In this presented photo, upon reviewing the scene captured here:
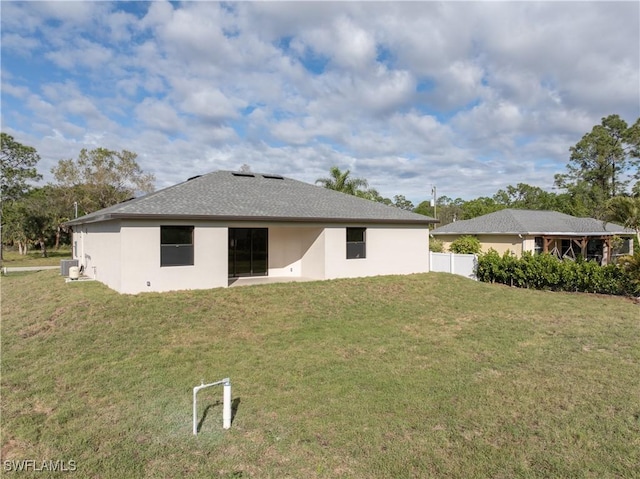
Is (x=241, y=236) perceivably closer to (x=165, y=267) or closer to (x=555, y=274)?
(x=165, y=267)

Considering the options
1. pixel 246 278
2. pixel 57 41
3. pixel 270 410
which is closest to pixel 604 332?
pixel 270 410

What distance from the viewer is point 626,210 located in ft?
48.6

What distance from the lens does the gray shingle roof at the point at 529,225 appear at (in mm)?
20875

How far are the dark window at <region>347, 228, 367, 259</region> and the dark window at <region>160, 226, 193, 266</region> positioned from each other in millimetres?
6528

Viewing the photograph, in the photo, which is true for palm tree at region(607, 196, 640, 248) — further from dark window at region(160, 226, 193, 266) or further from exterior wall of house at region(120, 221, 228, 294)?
dark window at region(160, 226, 193, 266)

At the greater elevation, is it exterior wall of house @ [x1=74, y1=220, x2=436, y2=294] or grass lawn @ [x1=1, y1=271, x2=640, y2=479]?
exterior wall of house @ [x1=74, y1=220, x2=436, y2=294]

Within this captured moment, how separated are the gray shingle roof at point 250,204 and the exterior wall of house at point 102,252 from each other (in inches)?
21.6

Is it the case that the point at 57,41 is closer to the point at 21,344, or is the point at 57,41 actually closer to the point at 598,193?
the point at 21,344

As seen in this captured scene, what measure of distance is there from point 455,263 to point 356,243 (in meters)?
5.56

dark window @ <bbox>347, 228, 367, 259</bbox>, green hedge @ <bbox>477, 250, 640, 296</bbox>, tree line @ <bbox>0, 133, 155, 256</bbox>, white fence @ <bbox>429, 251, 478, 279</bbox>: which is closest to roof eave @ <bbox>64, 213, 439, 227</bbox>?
dark window @ <bbox>347, 228, 367, 259</bbox>

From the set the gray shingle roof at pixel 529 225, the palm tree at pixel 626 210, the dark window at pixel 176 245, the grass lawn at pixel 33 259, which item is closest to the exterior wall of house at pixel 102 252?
the dark window at pixel 176 245

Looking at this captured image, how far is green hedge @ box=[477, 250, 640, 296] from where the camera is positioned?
1404 cm

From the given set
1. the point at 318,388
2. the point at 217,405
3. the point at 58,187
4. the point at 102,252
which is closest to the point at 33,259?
the point at 58,187

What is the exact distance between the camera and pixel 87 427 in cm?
493
